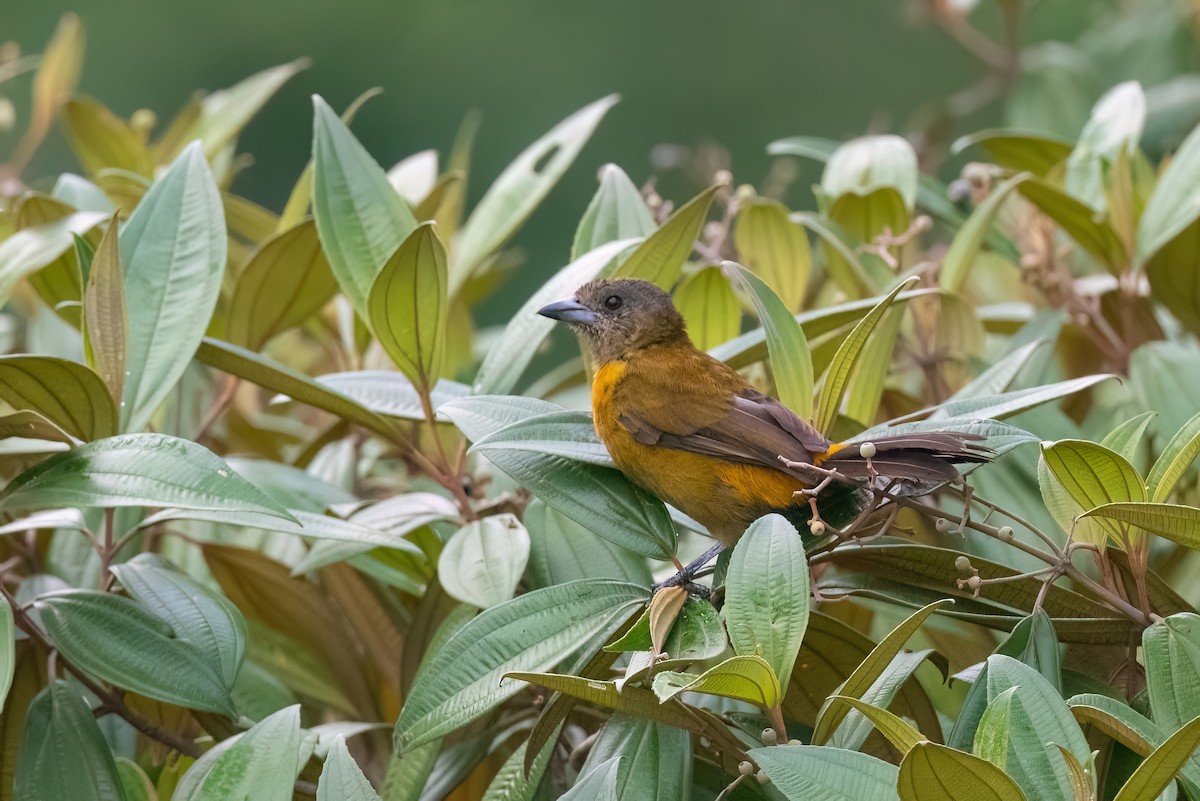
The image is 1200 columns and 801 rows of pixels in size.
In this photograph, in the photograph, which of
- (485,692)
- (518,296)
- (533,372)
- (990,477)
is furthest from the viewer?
(518,296)

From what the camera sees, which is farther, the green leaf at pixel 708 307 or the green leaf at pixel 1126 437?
the green leaf at pixel 708 307

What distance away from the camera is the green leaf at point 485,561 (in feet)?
4.70

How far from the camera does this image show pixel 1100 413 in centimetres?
191

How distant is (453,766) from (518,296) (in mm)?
6628

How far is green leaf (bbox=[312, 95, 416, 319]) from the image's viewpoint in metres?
1.77

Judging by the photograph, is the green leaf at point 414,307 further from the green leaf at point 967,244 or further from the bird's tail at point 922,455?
the green leaf at point 967,244

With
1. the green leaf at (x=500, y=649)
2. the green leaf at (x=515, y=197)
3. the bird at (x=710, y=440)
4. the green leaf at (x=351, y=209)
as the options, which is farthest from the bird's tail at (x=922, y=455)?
the green leaf at (x=515, y=197)

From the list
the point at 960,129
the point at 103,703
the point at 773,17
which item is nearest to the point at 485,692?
the point at 103,703

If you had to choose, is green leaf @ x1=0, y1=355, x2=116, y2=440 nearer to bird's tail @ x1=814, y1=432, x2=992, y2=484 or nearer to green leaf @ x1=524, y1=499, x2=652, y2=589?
green leaf @ x1=524, y1=499, x2=652, y2=589

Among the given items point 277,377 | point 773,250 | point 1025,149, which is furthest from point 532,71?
point 277,377

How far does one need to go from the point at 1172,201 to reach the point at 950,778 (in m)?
1.32

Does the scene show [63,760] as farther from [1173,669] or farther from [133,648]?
[1173,669]

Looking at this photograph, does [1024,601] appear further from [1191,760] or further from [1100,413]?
[1100,413]

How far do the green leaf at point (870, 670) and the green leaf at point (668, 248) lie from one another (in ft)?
2.37
